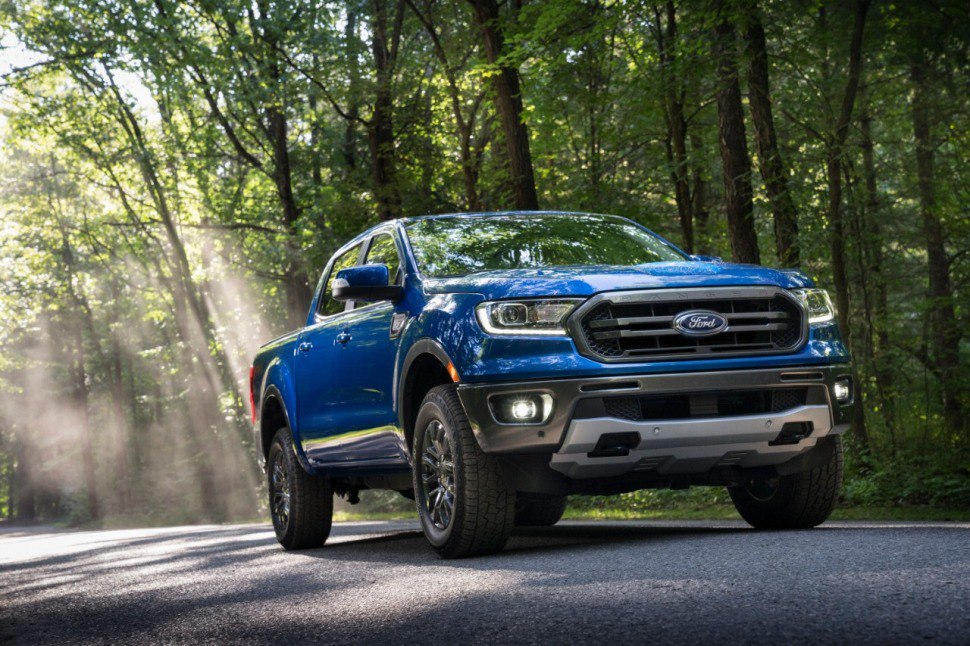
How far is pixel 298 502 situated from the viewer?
30.7 feet

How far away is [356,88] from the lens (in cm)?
2158

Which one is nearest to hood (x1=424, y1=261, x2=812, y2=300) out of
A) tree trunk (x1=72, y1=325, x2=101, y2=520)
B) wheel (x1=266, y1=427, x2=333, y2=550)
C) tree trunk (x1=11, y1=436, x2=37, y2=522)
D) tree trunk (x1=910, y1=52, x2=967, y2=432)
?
Answer: wheel (x1=266, y1=427, x2=333, y2=550)

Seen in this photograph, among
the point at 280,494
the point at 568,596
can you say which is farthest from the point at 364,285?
the point at 280,494

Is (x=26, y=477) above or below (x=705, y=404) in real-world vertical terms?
below

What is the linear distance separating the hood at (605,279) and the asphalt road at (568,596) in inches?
55.6

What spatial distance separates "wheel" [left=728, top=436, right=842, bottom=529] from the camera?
23.8 ft

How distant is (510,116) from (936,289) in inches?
254

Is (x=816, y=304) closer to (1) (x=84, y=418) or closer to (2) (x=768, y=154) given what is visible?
(2) (x=768, y=154)

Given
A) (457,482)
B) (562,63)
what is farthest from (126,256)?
(457,482)

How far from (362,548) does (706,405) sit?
3.86 meters

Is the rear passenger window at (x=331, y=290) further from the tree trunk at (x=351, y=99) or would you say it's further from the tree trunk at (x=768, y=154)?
the tree trunk at (x=351, y=99)

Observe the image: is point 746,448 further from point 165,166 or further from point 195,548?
point 165,166

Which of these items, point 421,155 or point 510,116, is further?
point 421,155

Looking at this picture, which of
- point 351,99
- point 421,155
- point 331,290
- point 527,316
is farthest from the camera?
point 421,155
